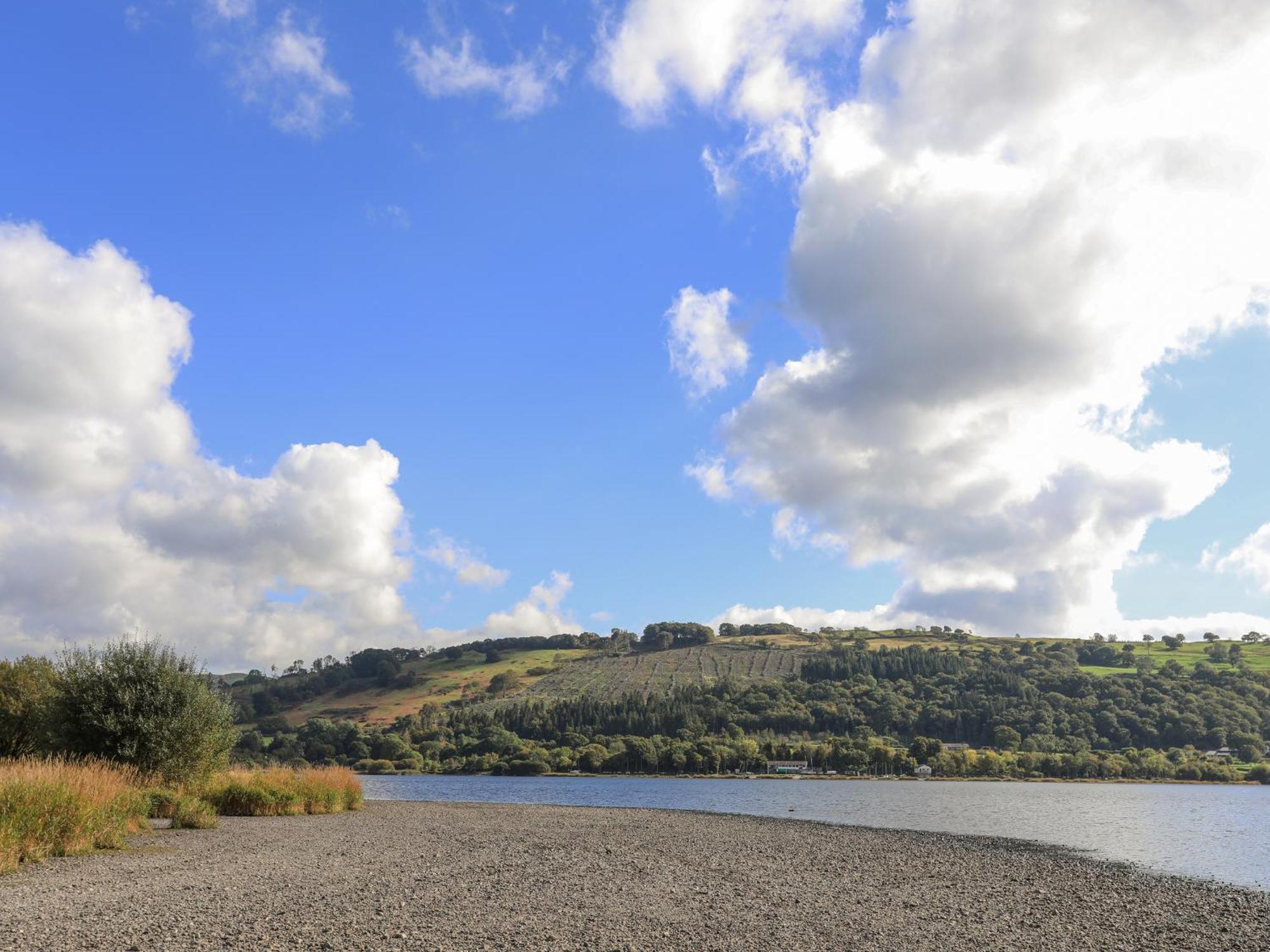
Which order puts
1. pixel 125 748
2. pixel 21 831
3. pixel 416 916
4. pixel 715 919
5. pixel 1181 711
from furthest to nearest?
pixel 1181 711, pixel 125 748, pixel 21 831, pixel 715 919, pixel 416 916

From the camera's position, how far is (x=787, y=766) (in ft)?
442

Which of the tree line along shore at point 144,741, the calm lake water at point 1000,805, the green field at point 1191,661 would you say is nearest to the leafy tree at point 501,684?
the calm lake water at point 1000,805

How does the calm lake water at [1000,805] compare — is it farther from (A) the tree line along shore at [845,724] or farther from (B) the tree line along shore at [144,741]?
(B) the tree line along shore at [144,741]

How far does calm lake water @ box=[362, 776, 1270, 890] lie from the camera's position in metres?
41.3

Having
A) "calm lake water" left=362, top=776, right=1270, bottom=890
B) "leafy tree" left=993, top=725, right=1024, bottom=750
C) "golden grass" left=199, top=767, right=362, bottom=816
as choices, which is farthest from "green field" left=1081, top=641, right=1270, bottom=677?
"golden grass" left=199, top=767, right=362, bottom=816

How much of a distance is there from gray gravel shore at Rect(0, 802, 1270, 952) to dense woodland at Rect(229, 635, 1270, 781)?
359 ft

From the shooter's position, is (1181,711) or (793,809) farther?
(1181,711)

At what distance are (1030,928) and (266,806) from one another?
2901cm

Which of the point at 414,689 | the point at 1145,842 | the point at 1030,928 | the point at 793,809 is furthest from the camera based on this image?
the point at 414,689

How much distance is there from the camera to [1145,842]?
44375 millimetres

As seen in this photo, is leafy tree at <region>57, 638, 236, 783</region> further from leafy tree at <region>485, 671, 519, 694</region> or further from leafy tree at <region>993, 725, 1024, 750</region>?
leafy tree at <region>485, 671, 519, 694</region>

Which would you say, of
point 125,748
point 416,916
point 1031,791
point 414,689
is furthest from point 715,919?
point 414,689

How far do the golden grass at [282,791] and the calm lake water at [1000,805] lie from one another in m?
22.7

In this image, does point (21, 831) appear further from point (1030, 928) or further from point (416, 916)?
point (1030, 928)
